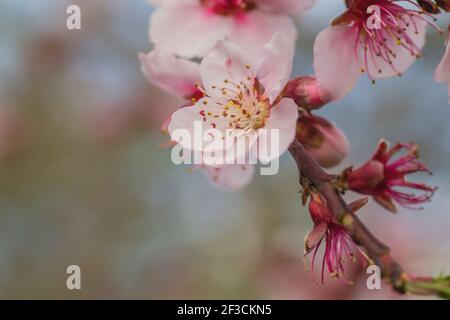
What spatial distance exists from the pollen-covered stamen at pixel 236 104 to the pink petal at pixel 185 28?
16 centimetres

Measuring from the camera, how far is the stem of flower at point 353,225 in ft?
1.96

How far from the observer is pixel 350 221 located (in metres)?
0.63

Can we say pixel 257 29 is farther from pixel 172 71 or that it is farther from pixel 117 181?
pixel 117 181

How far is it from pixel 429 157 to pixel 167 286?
798mm

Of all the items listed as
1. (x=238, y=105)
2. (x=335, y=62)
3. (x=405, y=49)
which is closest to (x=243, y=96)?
(x=238, y=105)

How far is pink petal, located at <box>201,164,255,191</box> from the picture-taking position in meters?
0.88

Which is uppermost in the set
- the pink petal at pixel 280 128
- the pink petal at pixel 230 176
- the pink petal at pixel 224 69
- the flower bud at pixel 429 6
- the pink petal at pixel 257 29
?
the pink petal at pixel 257 29

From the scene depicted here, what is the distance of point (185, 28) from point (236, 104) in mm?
203

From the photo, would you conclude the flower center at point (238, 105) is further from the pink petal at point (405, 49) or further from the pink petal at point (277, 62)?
the pink petal at point (405, 49)

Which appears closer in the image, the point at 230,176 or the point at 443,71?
the point at 443,71

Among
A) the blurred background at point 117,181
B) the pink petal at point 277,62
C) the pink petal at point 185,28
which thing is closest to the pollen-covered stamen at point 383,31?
the pink petal at point 277,62

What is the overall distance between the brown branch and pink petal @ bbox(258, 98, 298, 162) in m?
0.02

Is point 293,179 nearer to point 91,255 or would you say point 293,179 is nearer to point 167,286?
point 167,286
